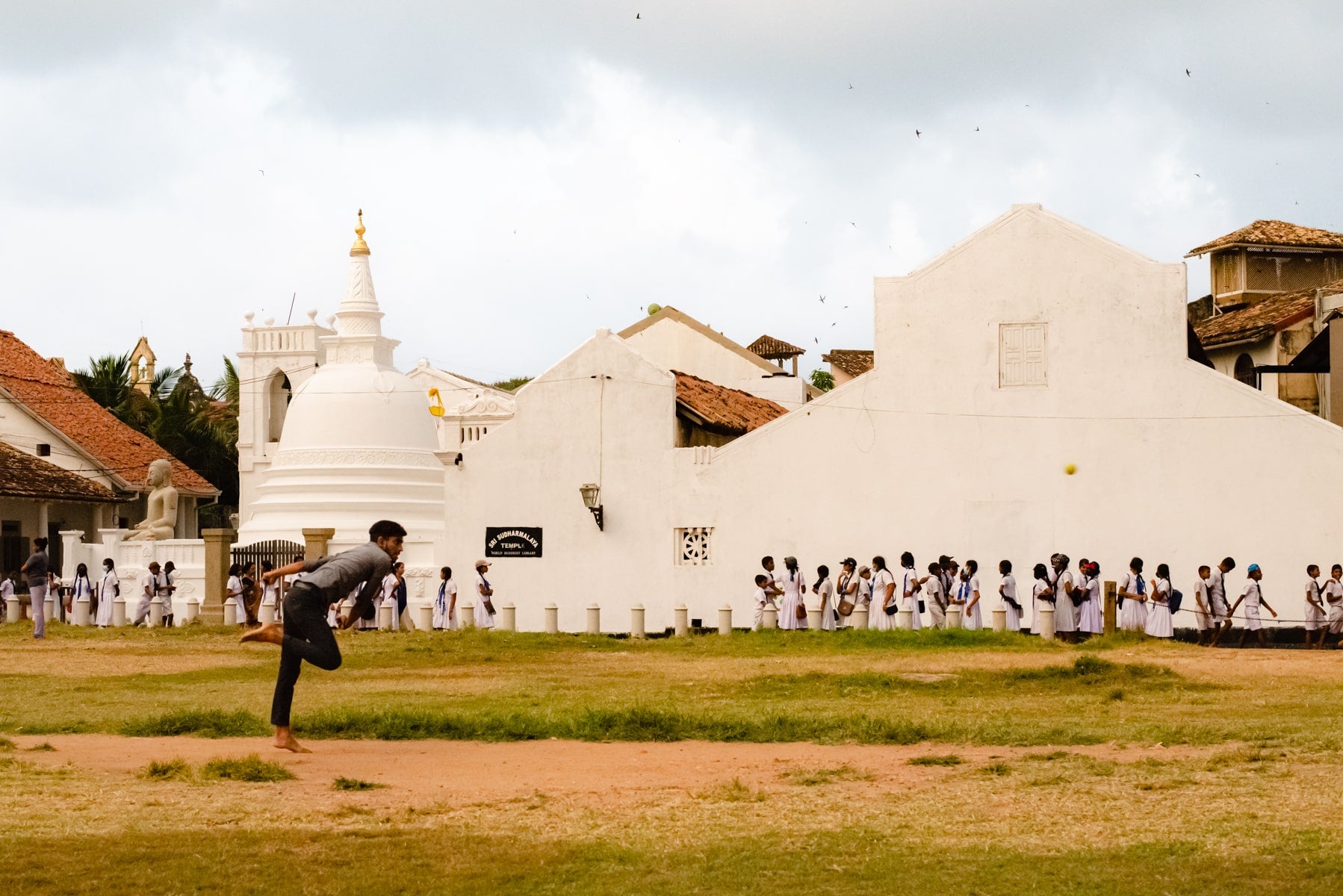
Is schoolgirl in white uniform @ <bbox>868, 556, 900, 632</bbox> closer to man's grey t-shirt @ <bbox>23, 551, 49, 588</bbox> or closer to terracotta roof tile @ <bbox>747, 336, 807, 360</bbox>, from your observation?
man's grey t-shirt @ <bbox>23, 551, 49, 588</bbox>

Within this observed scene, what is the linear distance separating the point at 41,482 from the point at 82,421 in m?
5.10

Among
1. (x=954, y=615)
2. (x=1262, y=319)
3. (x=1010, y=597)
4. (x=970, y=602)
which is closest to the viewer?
(x=1010, y=597)

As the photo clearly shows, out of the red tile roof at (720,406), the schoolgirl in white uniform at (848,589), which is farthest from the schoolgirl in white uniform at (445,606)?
the schoolgirl in white uniform at (848,589)

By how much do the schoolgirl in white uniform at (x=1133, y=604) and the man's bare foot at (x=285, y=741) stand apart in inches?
630

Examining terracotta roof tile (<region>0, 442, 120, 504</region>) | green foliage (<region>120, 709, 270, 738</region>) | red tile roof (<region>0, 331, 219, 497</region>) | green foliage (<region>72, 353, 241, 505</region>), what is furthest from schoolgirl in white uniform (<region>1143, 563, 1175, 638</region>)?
green foliage (<region>72, 353, 241, 505</region>)

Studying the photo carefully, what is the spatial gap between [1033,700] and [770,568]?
12.8 metres

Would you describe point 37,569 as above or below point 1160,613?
above

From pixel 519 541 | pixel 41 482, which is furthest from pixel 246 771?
pixel 41 482

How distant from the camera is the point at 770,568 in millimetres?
28188

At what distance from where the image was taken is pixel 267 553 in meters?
36.0

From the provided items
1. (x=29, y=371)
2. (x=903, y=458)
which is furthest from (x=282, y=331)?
(x=903, y=458)

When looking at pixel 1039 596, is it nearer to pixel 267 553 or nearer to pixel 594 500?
pixel 594 500

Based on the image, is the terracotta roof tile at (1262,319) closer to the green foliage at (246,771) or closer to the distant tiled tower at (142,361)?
the green foliage at (246,771)

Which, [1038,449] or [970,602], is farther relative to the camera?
[1038,449]
